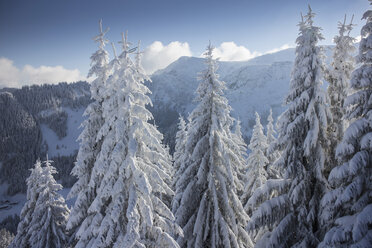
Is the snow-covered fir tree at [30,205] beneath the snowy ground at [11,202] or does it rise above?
above

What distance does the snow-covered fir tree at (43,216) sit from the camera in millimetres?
21078

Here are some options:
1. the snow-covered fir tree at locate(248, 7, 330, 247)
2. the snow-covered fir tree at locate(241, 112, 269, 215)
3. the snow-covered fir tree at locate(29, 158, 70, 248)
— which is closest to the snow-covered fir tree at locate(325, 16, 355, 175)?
the snow-covered fir tree at locate(248, 7, 330, 247)

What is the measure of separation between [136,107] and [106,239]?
562cm

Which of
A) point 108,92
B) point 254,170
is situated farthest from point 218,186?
point 254,170

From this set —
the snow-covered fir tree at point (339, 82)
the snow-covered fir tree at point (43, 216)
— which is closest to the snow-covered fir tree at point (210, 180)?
the snow-covered fir tree at point (339, 82)

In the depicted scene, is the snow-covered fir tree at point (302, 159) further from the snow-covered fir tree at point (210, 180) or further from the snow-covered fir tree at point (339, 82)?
the snow-covered fir tree at point (210, 180)

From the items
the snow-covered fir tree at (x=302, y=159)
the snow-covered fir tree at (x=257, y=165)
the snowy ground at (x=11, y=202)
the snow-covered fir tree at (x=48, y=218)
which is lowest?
the snowy ground at (x=11, y=202)

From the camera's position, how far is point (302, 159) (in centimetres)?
1070

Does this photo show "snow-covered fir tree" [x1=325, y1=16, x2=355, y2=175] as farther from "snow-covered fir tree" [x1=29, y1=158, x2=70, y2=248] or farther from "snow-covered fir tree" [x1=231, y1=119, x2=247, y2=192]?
"snow-covered fir tree" [x1=29, y1=158, x2=70, y2=248]

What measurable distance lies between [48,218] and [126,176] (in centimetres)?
→ 1710

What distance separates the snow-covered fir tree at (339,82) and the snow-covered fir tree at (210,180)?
4679 mm

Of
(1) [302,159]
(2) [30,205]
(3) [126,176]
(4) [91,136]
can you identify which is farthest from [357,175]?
Result: (2) [30,205]

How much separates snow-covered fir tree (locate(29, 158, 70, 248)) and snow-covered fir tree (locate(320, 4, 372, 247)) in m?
21.9

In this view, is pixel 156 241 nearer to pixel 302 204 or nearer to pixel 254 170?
pixel 302 204
